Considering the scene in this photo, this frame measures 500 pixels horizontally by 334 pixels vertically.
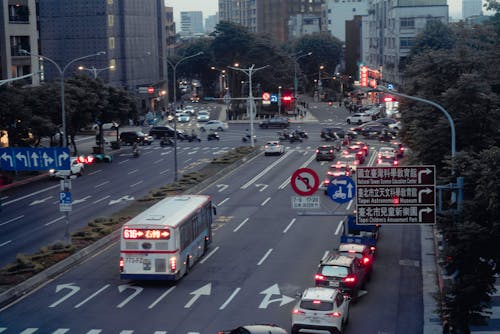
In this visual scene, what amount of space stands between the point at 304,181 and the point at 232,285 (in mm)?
5569

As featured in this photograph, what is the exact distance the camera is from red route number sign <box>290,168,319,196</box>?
33938 millimetres

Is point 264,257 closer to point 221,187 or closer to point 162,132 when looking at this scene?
point 221,187

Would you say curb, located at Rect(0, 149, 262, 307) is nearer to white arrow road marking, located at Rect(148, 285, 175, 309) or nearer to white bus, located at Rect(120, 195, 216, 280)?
white bus, located at Rect(120, 195, 216, 280)

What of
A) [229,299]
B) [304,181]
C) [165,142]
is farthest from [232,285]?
[165,142]

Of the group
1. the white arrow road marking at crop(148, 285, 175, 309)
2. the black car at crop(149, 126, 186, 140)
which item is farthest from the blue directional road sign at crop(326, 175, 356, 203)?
the black car at crop(149, 126, 186, 140)

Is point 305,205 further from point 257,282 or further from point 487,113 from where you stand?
point 487,113

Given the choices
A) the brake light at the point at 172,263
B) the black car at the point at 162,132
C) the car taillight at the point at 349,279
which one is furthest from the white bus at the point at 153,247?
the black car at the point at 162,132

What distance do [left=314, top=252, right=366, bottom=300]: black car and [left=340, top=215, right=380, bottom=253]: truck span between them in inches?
220

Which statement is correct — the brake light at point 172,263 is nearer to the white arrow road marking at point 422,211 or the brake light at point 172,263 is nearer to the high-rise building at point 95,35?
the white arrow road marking at point 422,211

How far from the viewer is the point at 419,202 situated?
30.1 meters

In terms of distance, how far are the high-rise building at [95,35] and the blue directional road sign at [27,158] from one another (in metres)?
98.2

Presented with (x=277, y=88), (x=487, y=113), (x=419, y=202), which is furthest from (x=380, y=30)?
(x=419, y=202)

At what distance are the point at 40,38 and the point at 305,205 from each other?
359 ft

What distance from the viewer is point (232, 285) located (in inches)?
1400
